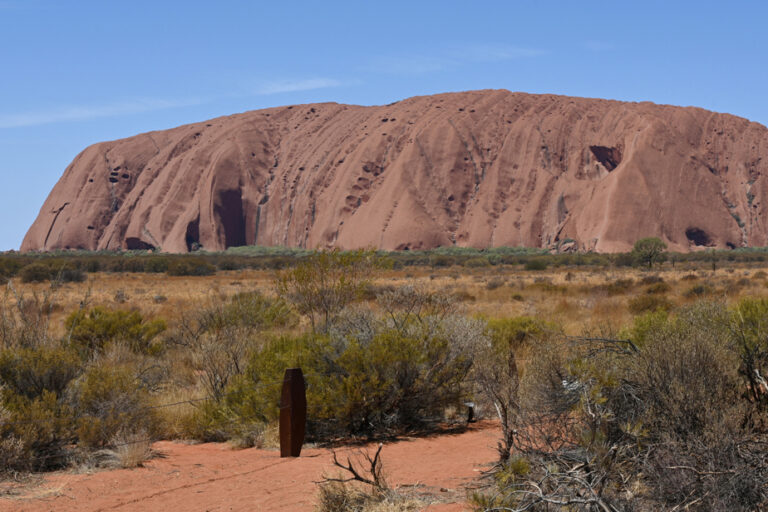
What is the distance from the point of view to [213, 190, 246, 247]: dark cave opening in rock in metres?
96.9

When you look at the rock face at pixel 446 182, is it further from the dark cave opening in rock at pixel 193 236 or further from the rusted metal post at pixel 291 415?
the rusted metal post at pixel 291 415

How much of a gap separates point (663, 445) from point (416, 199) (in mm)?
83047

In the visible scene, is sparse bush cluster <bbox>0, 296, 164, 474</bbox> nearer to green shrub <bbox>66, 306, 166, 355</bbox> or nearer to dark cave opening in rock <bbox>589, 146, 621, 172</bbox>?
green shrub <bbox>66, 306, 166, 355</bbox>

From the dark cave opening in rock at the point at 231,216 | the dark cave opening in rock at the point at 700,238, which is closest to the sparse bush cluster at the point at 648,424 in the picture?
the dark cave opening in rock at the point at 700,238

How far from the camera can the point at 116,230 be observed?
340ft

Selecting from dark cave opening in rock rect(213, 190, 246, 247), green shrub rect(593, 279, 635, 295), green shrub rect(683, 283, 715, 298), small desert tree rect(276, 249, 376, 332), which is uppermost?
dark cave opening in rock rect(213, 190, 246, 247)

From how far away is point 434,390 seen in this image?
852 centimetres

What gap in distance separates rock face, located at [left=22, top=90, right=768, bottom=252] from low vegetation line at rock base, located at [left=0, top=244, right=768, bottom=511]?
70.0 m

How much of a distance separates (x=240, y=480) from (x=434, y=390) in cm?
297

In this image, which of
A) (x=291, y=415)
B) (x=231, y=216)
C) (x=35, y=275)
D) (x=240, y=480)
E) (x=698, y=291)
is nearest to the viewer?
(x=240, y=480)

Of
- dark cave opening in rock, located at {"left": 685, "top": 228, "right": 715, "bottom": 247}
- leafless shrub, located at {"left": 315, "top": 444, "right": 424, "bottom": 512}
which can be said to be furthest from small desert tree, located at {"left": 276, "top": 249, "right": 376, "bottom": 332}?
dark cave opening in rock, located at {"left": 685, "top": 228, "right": 715, "bottom": 247}

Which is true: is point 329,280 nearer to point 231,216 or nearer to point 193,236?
point 193,236

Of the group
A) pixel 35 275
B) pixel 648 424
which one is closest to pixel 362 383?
pixel 648 424

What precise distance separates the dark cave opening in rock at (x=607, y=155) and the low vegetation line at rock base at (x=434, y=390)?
258 feet
